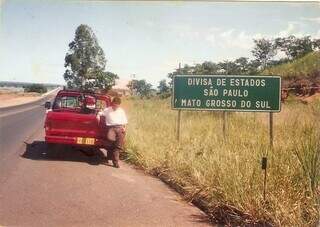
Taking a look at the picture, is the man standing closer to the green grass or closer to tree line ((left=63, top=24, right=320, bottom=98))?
tree line ((left=63, top=24, right=320, bottom=98))

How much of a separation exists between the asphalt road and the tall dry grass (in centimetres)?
43

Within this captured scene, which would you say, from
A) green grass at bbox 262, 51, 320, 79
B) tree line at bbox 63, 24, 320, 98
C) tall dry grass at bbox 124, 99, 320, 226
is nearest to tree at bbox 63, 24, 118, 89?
tree line at bbox 63, 24, 320, 98

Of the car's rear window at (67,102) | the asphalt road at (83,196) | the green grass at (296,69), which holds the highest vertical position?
the green grass at (296,69)

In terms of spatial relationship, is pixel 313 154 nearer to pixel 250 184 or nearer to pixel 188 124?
pixel 250 184

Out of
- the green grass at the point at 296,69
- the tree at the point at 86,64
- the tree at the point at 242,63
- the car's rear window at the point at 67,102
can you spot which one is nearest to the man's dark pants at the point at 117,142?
the tree at the point at 86,64

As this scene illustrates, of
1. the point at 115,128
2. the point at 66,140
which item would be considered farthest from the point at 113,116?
the point at 66,140

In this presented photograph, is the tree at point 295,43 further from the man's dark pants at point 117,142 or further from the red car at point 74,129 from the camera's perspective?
the red car at point 74,129

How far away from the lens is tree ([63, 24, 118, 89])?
8.26m

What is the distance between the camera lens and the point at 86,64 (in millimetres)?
10391

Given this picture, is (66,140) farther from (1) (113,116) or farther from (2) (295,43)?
(2) (295,43)

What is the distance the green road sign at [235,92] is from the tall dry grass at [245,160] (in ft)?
2.31

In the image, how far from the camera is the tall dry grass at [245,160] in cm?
603

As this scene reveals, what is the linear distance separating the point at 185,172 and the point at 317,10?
3.50 meters

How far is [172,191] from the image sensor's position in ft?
25.6
